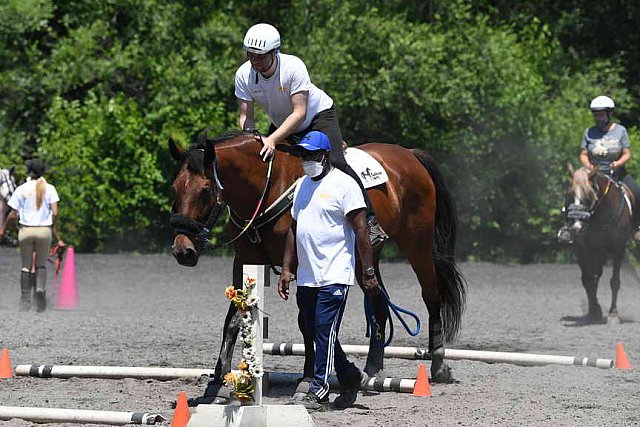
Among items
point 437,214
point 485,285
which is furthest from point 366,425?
point 485,285

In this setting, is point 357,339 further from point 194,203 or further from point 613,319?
point 194,203

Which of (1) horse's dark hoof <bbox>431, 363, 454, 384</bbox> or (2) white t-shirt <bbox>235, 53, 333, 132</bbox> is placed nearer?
(2) white t-shirt <bbox>235, 53, 333, 132</bbox>

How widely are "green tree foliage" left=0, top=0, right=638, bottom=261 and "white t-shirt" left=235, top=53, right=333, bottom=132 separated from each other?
12.8 meters

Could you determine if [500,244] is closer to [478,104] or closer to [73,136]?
[478,104]

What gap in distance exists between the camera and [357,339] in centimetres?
1306

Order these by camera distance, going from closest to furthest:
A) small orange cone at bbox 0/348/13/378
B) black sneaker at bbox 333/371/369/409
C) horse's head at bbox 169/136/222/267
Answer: horse's head at bbox 169/136/222/267 → black sneaker at bbox 333/371/369/409 → small orange cone at bbox 0/348/13/378

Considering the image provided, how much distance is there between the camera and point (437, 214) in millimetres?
11195

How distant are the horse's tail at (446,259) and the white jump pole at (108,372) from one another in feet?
7.49

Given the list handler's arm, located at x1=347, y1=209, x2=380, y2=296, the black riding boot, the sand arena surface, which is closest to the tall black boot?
the black riding boot

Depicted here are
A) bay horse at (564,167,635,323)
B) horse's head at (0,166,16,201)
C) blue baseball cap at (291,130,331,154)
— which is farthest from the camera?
horse's head at (0,166,16,201)

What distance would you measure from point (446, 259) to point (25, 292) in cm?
766

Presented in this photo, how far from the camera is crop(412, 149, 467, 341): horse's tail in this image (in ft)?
35.4

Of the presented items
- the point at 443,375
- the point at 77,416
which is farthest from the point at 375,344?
the point at 77,416

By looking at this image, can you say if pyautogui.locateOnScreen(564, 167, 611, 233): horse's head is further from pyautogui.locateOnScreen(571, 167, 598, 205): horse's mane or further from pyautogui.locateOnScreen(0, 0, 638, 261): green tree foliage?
pyautogui.locateOnScreen(0, 0, 638, 261): green tree foliage
